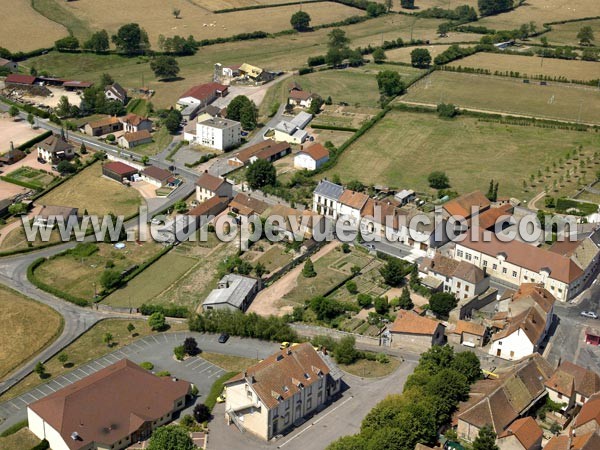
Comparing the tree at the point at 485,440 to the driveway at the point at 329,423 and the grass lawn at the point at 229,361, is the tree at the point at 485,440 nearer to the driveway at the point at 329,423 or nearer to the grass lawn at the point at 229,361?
the driveway at the point at 329,423

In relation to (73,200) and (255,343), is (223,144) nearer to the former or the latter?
(73,200)

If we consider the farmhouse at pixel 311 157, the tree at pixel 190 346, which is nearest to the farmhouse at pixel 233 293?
the tree at pixel 190 346

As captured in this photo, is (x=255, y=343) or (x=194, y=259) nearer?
(x=255, y=343)

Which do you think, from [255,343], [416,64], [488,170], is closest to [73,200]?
[255,343]


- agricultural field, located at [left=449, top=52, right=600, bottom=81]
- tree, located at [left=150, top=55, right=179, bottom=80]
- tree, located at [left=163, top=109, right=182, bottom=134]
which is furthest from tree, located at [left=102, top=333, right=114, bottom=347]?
agricultural field, located at [left=449, top=52, right=600, bottom=81]

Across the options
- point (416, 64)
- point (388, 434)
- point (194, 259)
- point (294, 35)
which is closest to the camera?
point (388, 434)

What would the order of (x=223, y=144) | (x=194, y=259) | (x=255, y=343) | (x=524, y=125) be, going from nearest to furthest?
(x=255, y=343), (x=194, y=259), (x=223, y=144), (x=524, y=125)

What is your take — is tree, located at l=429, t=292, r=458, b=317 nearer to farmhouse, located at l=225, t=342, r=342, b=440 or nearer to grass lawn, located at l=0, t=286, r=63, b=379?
farmhouse, located at l=225, t=342, r=342, b=440
